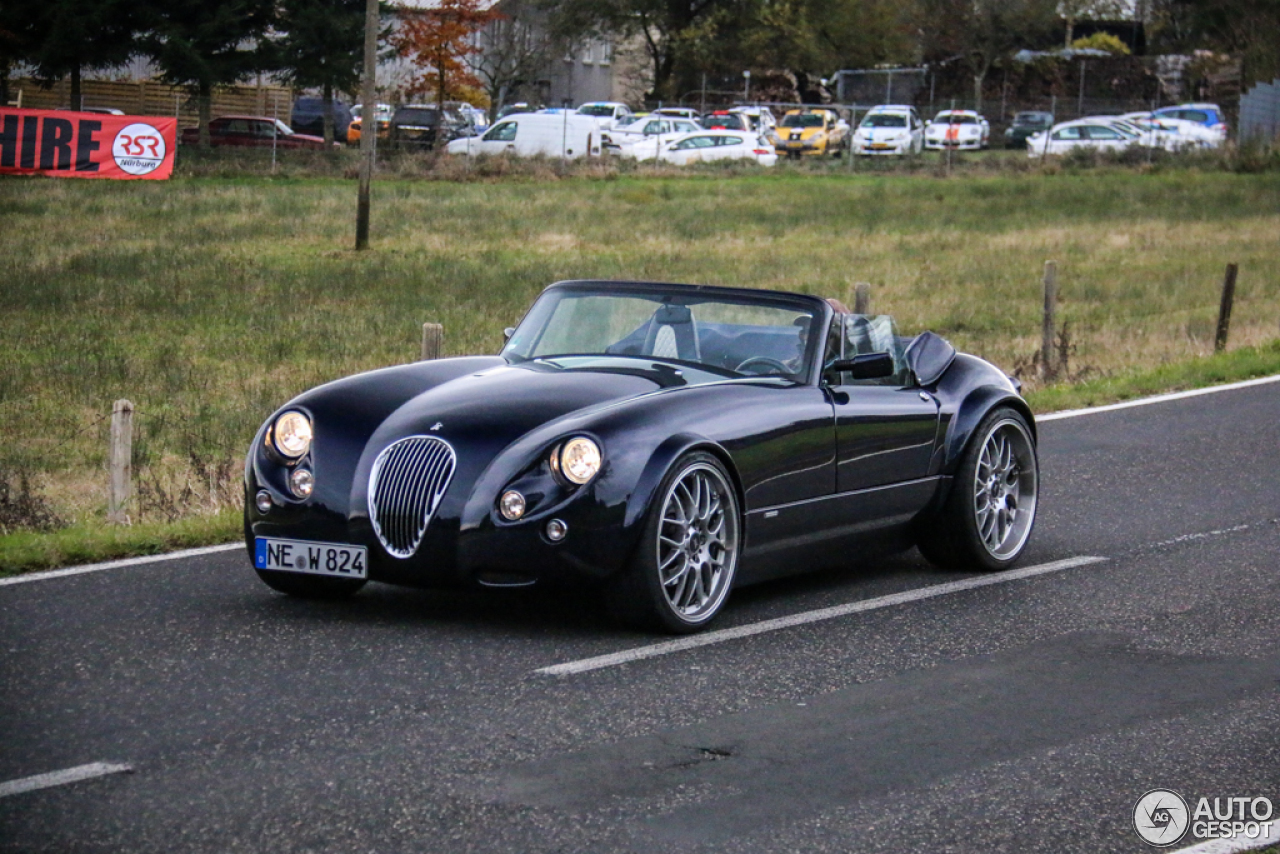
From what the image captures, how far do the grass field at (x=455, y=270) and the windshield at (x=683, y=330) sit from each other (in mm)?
2449

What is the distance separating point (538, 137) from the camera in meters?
48.9

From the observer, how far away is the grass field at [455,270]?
16.0 meters

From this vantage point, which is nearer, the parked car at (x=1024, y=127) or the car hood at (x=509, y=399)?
the car hood at (x=509, y=399)

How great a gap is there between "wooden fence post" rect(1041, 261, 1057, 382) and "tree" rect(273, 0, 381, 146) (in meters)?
33.4

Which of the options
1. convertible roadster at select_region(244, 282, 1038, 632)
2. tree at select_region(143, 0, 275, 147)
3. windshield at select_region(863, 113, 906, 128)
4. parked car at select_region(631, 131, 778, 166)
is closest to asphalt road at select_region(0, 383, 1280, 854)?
convertible roadster at select_region(244, 282, 1038, 632)

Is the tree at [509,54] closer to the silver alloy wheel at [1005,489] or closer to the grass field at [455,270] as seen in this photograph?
the grass field at [455,270]

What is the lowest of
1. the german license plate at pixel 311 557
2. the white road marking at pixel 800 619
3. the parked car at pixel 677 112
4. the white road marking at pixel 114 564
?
the white road marking at pixel 114 564

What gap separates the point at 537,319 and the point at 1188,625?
3144mm

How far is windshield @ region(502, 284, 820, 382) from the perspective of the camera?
318 inches

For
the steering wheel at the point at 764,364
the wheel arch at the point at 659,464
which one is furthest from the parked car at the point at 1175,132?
the wheel arch at the point at 659,464

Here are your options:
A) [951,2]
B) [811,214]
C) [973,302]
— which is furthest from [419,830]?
[951,2]

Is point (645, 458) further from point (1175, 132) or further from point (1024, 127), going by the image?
point (1024, 127)

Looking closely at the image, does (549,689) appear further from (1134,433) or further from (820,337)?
(1134,433)
